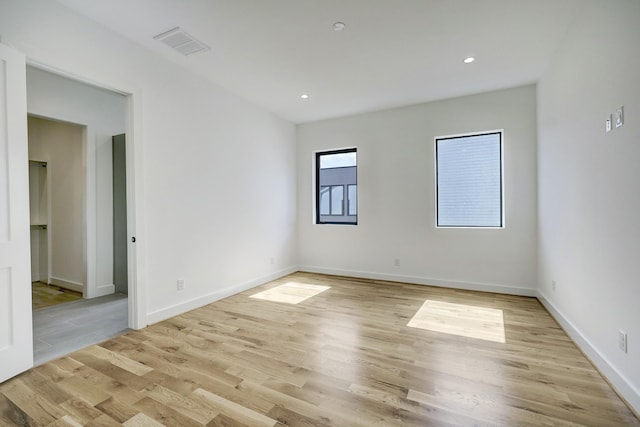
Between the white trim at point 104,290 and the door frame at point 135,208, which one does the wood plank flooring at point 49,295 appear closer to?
the white trim at point 104,290

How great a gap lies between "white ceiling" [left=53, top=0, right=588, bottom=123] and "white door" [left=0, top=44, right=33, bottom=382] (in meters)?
0.83

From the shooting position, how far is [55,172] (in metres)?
4.55

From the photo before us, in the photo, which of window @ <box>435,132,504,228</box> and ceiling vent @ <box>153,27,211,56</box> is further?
window @ <box>435,132,504,228</box>

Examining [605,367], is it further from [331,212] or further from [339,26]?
[331,212]

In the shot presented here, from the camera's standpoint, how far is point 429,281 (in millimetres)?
4598

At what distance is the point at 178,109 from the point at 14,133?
1535 millimetres

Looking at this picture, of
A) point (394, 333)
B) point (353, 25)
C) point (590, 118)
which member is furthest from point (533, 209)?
point (353, 25)

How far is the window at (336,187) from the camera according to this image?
5.36 m

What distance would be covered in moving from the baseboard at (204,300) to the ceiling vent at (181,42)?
272 cm

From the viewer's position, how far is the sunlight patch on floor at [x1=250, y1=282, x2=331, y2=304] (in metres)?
3.96

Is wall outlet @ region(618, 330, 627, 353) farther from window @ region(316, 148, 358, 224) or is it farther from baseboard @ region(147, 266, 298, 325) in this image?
baseboard @ region(147, 266, 298, 325)

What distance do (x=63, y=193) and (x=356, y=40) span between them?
4.77 metres

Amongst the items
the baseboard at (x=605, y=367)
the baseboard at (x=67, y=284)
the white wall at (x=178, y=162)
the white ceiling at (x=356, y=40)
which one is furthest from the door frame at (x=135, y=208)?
the baseboard at (x=605, y=367)

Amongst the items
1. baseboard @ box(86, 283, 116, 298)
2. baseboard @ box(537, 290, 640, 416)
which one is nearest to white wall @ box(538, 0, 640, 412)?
baseboard @ box(537, 290, 640, 416)
